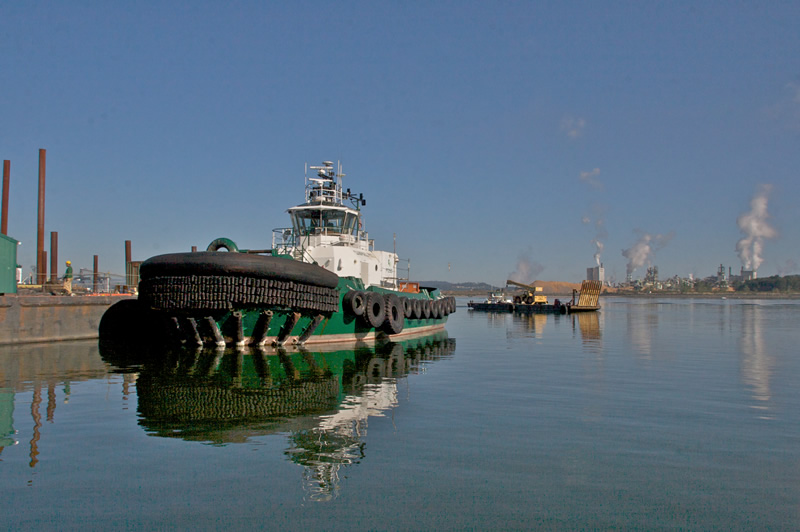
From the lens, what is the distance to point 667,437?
829 centimetres

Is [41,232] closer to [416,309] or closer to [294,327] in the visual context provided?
[294,327]

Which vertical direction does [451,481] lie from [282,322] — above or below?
below

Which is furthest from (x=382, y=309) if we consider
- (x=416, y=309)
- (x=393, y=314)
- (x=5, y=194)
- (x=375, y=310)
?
(x=5, y=194)

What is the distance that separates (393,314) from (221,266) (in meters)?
8.87

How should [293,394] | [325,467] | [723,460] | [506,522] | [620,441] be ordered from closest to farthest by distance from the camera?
[506,522] < [325,467] < [723,460] < [620,441] < [293,394]

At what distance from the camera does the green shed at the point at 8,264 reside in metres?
20.1

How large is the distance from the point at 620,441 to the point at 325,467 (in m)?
3.95

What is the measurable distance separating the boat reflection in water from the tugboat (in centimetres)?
78

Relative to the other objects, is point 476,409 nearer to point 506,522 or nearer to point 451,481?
point 451,481

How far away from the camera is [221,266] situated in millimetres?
15625

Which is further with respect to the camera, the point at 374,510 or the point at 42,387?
the point at 42,387

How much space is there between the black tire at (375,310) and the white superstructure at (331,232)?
8.09 ft

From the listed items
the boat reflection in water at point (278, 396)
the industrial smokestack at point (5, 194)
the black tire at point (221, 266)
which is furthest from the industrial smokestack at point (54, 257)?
the black tire at point (221, 266)

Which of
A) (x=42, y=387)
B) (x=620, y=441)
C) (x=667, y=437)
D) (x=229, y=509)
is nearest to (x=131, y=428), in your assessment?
(x=229, y=509)
